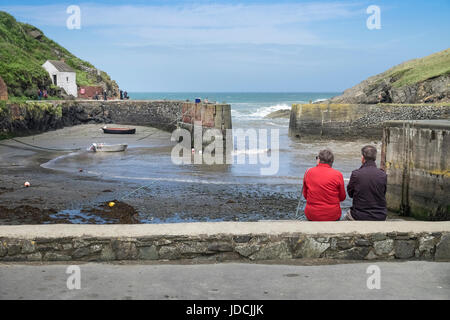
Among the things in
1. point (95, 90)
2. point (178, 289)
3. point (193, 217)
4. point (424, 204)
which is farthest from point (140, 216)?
point (95, 90)

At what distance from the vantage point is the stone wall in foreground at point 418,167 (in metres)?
10.0

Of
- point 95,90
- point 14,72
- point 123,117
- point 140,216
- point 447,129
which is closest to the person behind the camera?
point 447,129

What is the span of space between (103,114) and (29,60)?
535 inches

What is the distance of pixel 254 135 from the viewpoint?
40.8m

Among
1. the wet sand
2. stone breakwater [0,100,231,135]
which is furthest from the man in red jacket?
stone breakwater [0,100,231,135]

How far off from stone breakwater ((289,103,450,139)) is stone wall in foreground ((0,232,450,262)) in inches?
1242

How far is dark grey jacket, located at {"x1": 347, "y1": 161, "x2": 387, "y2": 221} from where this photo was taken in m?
6.32

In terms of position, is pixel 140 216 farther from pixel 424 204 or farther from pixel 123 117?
pixel 123 117

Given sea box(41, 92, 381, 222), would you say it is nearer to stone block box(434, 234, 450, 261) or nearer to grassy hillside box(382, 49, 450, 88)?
stone block box(434, 234, 450, 261)

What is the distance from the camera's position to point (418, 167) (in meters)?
10.7

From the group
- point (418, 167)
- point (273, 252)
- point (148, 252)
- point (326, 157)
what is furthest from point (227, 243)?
point (418, 167)
